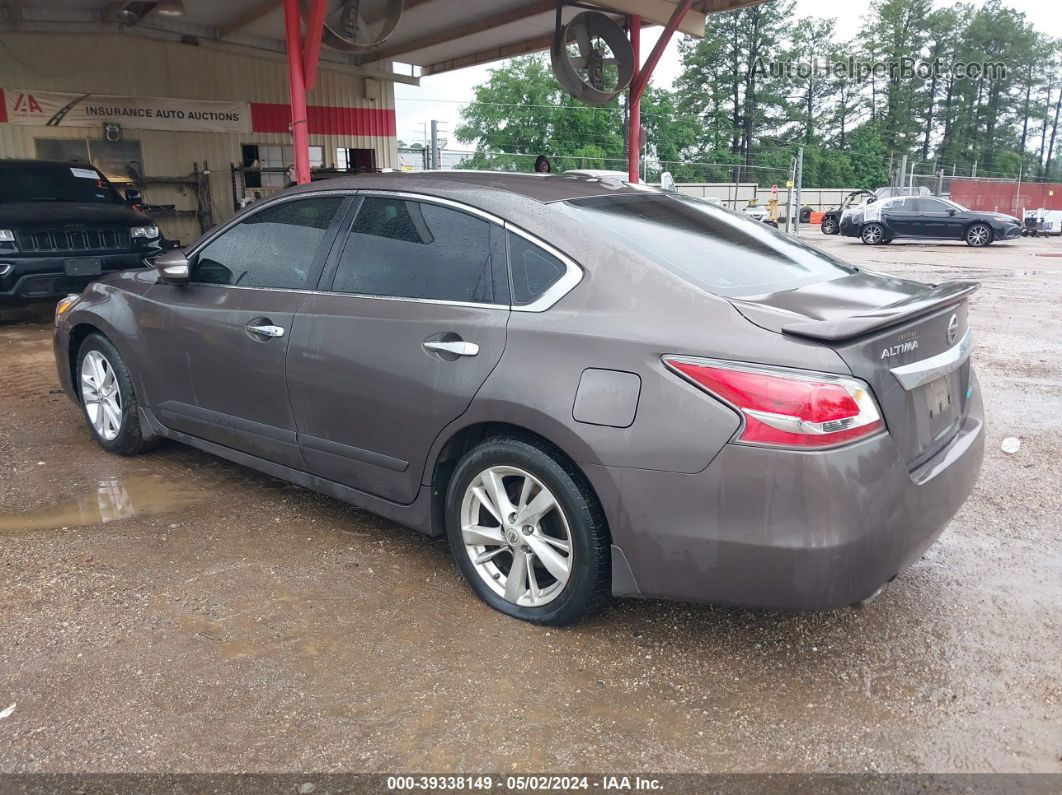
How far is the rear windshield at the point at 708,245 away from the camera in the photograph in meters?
2.98

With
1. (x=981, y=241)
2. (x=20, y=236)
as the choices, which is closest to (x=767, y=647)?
(x=20, y=236)

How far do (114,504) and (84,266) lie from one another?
19.2ft

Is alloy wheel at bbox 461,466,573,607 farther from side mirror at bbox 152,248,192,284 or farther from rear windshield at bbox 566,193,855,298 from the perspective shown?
side mirror at bbox 152,248,192,284

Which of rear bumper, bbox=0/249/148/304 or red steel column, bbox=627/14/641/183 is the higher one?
red steel column, bbox=627/14/641/183

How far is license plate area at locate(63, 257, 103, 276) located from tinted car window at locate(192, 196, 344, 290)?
5711 mm

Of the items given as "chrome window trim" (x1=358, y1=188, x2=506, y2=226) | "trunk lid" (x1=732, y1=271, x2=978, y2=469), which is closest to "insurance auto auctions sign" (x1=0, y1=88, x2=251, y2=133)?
"chrome window trim" (x1=358, y1=188, x2=506, y2=226)

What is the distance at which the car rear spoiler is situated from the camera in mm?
2504

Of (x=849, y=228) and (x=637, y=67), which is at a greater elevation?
(x=637, y=67)

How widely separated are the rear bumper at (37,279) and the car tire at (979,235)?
21204 mm

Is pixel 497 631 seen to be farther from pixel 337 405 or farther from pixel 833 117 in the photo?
A: pixel 833 117

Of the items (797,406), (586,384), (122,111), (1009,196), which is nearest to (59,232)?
(122,111)

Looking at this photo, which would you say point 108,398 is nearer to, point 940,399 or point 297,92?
point 940,399

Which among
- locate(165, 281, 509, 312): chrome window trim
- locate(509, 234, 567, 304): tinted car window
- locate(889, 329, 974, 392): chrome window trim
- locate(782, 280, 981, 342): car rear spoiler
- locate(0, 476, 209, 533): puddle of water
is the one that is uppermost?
locate(509, 234, 567, 304): tinted car window

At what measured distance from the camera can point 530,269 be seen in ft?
10.2
